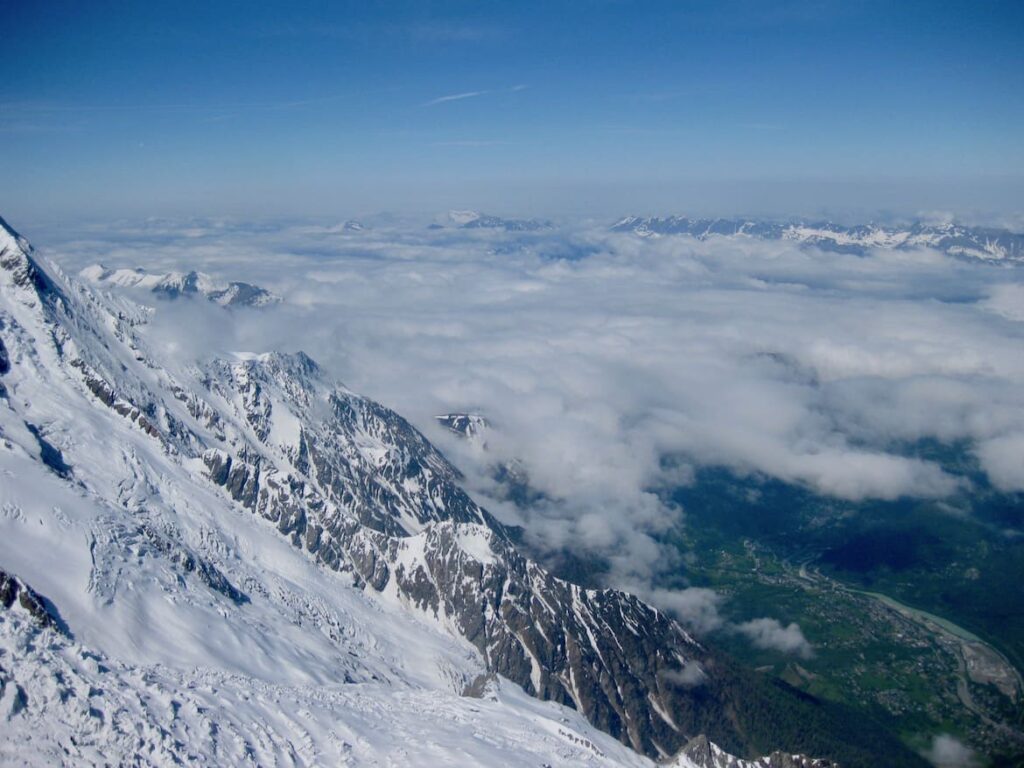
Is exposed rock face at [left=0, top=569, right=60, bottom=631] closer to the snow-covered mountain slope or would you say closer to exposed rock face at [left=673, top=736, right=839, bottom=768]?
the snow-covered mountain slope

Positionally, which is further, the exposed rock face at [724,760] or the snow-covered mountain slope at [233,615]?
the exposed rock face at [724,760]

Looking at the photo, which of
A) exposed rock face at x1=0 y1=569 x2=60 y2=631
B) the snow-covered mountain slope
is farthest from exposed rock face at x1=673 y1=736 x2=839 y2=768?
exposed rock face at x1=0 y1=569 x2=60 y2=631

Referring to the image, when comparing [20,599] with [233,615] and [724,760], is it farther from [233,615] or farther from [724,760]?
[724,760]

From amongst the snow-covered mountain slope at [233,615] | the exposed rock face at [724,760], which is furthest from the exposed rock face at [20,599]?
the exposed rock face at [724,760]

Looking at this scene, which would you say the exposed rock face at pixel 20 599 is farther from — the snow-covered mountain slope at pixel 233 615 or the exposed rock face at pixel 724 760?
the exposed rock face at pixel 724 760

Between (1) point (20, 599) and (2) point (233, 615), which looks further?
(2) point (233, 615)

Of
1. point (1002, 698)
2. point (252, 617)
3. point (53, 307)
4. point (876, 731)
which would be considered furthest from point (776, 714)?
point (53, 307)

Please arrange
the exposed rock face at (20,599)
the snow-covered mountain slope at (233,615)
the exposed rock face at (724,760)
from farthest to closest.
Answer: the exposed rock face at (724,760) < the exposed rock face at (20,599) < the snow-covered mountain slope at (233,615)

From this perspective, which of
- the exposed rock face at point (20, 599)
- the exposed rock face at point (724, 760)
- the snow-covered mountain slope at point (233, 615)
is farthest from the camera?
the exposed rock face at point (724, 760)

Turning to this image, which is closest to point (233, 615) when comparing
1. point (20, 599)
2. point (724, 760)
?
point (20, 599)

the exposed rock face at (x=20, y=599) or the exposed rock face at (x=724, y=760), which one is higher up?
the exposed rock face at (x=20, y=599)
